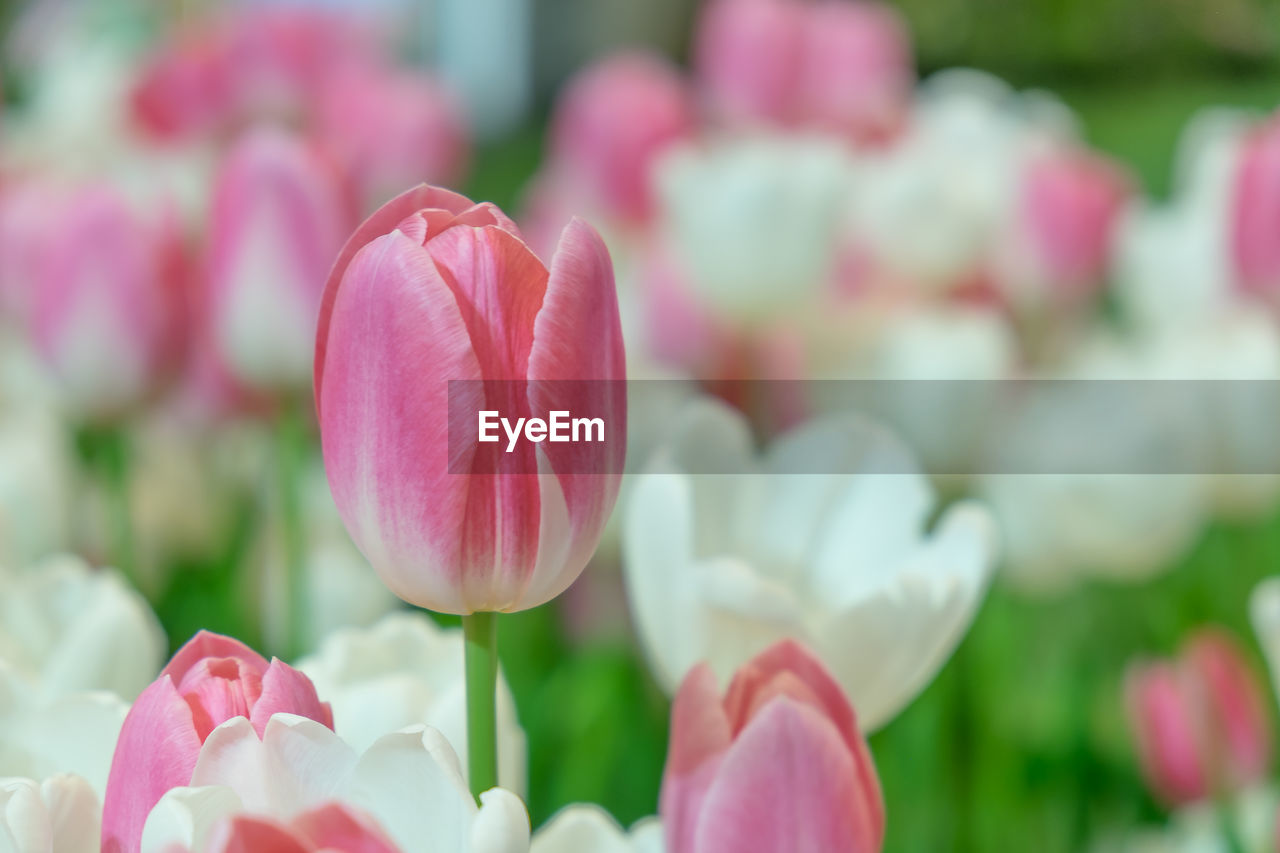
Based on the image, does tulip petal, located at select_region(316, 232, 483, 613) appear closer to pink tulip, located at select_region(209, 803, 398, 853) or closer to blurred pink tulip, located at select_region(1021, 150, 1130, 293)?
pink tulip, located at select_region(209, 803, 398, 853)

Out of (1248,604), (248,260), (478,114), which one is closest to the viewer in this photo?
(248,260)

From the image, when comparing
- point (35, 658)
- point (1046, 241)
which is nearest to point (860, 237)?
point (1046, 241)

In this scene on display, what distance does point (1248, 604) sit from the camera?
61cm

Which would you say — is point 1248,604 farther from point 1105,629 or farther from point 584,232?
point 584,232

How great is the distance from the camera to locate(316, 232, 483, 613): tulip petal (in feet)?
0.66

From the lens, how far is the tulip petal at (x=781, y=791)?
20cm

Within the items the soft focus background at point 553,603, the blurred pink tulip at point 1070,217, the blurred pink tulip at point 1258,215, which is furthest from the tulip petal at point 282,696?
the blurred pink tulip at point 1070,217

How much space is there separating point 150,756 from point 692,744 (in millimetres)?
79

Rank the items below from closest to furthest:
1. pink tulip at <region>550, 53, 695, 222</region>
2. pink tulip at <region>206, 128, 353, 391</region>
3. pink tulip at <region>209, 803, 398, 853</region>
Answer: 1. pink tulip at <region>209, 803, 398, 853</region>
2. pink tulip at <region>206, 128, 353, 391</region>
3. pink tulip at <region>550, 53, 695, 222</region>

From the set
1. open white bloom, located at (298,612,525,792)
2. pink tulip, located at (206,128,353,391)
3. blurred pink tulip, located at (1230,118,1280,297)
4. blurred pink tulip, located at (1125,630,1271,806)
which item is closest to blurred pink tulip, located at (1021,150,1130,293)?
blurred pink tulip, located at (1230,118,1280,297)

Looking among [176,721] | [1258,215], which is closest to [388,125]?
[1258,215]

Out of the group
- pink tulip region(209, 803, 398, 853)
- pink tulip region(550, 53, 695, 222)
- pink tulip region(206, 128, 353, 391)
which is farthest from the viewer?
pink tulip region(550, 53, 695, 222)

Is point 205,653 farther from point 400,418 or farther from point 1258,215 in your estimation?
point 1258,215

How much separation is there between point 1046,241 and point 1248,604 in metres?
0.25
